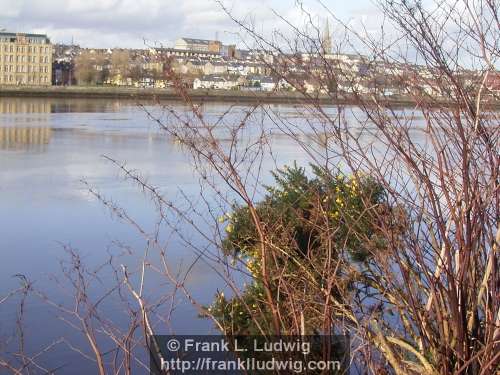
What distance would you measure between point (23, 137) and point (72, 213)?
10.7 m

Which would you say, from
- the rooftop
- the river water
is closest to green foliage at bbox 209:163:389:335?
the river water

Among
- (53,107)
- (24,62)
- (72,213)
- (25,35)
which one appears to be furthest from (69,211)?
(25,35)

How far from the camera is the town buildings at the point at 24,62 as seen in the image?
71.6 meters

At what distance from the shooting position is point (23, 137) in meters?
19.3

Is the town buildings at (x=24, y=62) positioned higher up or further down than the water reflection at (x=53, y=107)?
higher up

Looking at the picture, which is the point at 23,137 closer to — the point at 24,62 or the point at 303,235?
the point at 303,235

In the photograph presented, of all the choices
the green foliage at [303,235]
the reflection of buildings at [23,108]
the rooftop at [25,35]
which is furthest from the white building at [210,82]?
the rooftop at [25,35]

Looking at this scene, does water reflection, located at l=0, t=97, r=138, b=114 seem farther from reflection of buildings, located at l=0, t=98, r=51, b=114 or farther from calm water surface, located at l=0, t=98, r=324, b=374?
calm water surface, located at l=0, t=98, r=324, b=374

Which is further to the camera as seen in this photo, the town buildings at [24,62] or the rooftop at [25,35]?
the rooftop at [25,35]

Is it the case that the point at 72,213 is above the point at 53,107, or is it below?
below

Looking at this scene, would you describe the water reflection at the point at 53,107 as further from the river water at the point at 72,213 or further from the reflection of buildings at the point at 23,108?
the river water at the point at 72,213

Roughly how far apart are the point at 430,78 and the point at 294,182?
2.62 meters

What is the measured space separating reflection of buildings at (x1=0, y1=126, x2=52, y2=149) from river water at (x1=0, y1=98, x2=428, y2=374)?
0.02 meters

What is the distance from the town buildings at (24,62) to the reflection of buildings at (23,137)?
50.8 metres
